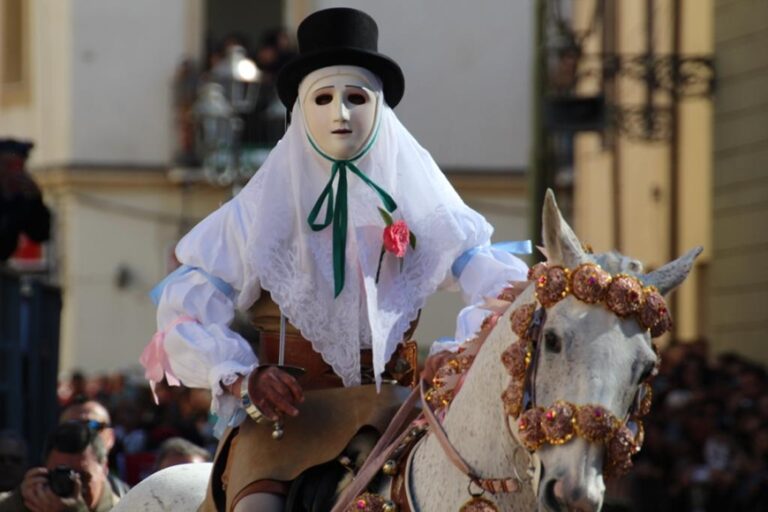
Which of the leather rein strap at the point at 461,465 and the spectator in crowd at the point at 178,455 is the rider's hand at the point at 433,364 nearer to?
the leather rein strap at the point at 461,465

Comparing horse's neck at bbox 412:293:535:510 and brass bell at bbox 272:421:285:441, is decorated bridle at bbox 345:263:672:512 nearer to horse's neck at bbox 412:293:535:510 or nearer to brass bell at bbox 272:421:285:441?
horse's neck at bbox 412:293:535:510

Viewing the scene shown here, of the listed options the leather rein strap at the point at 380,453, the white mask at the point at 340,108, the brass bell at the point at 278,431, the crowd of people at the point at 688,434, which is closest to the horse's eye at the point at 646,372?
the leather rein strap at the point at 380,453

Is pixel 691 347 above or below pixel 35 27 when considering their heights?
below

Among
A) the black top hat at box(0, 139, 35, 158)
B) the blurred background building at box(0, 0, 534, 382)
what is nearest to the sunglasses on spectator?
the black top hat at box(0, 139, 35, 158)

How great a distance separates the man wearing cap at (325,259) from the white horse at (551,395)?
0.62m

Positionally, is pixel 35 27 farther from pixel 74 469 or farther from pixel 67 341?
pixel 74 469

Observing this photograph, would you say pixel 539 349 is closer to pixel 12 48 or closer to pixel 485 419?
pixel 485 419

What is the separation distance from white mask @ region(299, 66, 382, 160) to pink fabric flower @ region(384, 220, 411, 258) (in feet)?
0.86

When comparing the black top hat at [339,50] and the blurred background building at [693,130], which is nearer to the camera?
the black top hat at [339,50]

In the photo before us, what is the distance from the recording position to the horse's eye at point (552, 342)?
6398 millimetres

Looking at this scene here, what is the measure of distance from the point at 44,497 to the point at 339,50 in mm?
2735

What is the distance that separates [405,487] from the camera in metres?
7.00

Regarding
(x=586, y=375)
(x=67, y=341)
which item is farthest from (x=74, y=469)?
(x=67, y=341)

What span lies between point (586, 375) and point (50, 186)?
28.2 m
